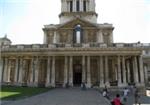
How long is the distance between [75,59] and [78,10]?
14.5 metres

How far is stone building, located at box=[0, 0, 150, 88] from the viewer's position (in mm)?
38938

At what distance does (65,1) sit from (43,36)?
416 inches

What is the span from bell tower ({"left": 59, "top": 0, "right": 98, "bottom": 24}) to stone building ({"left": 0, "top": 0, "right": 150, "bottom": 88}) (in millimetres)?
2540

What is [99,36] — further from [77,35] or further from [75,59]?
[75,59]

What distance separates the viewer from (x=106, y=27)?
4666 centimetres

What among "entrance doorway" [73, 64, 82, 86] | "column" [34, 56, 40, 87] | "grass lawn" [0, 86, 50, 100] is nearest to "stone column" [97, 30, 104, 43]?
"entrance doorway" [73, 64, 82, 86]

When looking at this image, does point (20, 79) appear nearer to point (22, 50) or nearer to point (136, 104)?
point (22, 50)

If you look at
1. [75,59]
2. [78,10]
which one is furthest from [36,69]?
[78,10]

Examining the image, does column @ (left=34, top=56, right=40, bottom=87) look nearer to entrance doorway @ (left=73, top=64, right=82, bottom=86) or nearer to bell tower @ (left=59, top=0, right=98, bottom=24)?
entrance doorway @ (left=73, top=64, right=82, bottom=86)

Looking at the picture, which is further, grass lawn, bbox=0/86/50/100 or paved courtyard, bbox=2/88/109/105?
grass lawn, bbox=0/86/50/100

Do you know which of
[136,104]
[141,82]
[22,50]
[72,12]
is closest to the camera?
[136,104]

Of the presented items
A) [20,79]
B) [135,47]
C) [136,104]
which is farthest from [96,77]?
[136,104]

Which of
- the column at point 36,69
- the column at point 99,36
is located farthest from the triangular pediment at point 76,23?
the column at point 36,69

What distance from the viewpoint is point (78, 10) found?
5147 cm
